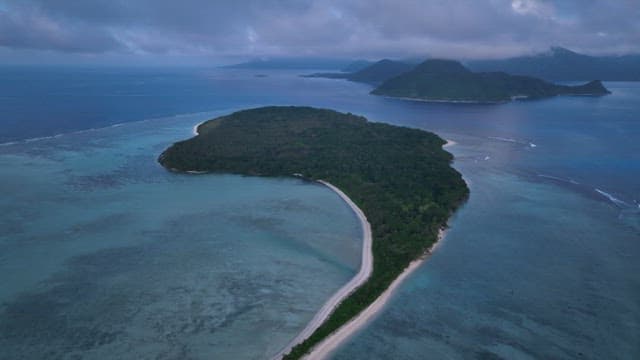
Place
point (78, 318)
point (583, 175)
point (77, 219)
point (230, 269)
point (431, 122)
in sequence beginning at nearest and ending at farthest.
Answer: point (78, 318) → point (230, 269) → point (77, 219) → point (583, 175) → point (431, 122)

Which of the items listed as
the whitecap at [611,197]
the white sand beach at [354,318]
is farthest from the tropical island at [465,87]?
the white sand beach at [354,318]

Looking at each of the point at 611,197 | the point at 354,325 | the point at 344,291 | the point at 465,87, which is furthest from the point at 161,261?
→ the point at 465,87

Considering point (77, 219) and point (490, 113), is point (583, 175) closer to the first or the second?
point (77, 219)

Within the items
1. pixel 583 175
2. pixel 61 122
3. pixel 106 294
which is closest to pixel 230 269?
pixel 106 294

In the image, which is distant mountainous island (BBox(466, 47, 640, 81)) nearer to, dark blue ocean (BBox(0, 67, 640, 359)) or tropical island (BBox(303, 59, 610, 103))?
tropical island (BBox(303, 59, 610, 103))

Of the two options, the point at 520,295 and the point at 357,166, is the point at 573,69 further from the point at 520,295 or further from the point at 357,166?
the point at 520,295
